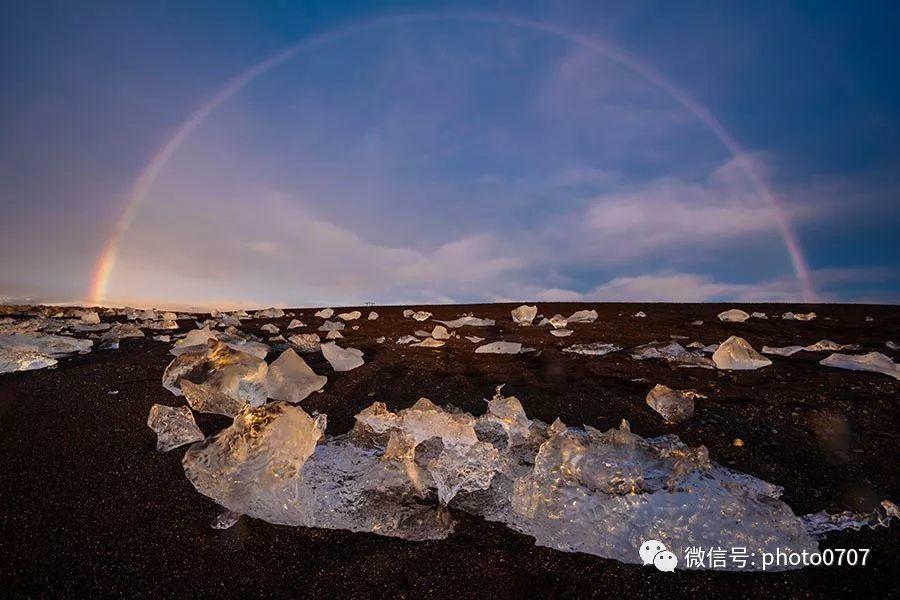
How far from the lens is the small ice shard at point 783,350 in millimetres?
4965

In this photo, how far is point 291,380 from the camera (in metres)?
3.80

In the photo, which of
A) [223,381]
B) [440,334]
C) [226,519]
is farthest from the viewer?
[440,334]

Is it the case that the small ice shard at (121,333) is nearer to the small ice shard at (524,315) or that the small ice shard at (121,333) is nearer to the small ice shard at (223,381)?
the small ice shard at (223,381)

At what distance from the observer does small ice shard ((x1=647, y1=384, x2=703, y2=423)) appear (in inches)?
122

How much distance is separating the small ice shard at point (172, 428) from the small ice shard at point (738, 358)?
15.1 feet

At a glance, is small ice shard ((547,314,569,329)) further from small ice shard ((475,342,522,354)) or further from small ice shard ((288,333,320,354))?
small ice shard ((288,333,320,354))

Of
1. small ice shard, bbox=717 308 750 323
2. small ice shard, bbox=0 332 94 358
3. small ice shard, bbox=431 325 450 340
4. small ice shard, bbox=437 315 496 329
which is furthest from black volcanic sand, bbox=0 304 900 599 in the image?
small ice shard, bbox=437 315 496 329

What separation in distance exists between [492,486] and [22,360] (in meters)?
5.57

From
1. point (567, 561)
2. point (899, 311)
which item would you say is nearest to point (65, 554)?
point (567, 561)

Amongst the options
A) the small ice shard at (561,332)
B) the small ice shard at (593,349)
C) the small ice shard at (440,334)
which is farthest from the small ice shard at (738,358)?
the small ice shard at (440,334)

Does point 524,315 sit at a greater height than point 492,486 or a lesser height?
greater

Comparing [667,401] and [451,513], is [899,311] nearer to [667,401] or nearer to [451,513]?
[667,401]

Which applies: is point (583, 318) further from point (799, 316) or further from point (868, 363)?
point (868, 363)

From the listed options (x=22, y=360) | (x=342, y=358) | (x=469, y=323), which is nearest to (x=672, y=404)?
(x=342, y=358)
